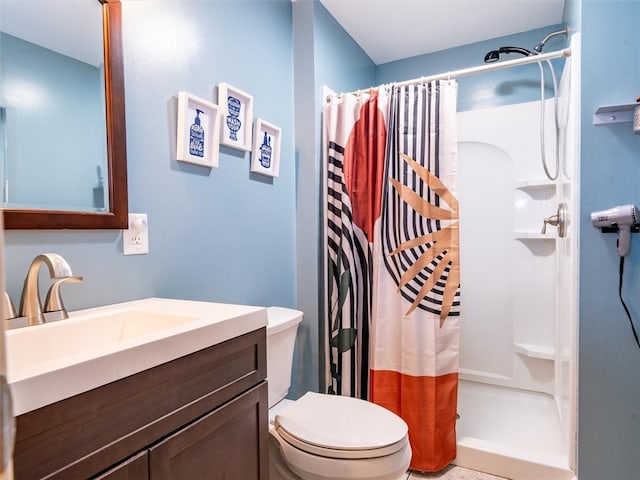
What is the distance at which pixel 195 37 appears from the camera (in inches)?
54.7

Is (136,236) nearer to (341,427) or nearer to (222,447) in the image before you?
(222,447)

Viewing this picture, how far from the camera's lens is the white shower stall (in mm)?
2080

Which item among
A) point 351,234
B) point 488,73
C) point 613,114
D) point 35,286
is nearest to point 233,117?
point 351,234

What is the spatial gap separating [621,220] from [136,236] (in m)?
1.66

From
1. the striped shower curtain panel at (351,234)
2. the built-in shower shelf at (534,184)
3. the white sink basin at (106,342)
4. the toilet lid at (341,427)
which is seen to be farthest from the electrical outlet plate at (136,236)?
the built-in shower shelf at (534,184)

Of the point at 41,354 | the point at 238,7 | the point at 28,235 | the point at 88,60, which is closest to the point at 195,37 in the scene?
the point at 238,7

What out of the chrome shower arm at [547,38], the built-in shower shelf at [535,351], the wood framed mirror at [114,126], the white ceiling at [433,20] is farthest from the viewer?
the built-in shower shelf at [535,351]

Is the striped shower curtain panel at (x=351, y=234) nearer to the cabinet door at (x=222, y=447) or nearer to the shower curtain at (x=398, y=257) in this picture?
the shower curtain at (x=398, y=257)

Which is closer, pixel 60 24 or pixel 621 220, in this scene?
pixel 60 24

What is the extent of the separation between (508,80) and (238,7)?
5.80 feet

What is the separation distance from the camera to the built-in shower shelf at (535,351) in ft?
7.50

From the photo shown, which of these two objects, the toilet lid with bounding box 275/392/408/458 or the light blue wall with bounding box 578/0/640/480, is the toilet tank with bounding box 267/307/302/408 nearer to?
the toilet lid with bounding box 275/392/408/458

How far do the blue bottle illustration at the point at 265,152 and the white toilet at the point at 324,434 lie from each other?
0.72m

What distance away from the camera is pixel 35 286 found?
2.89 ft
